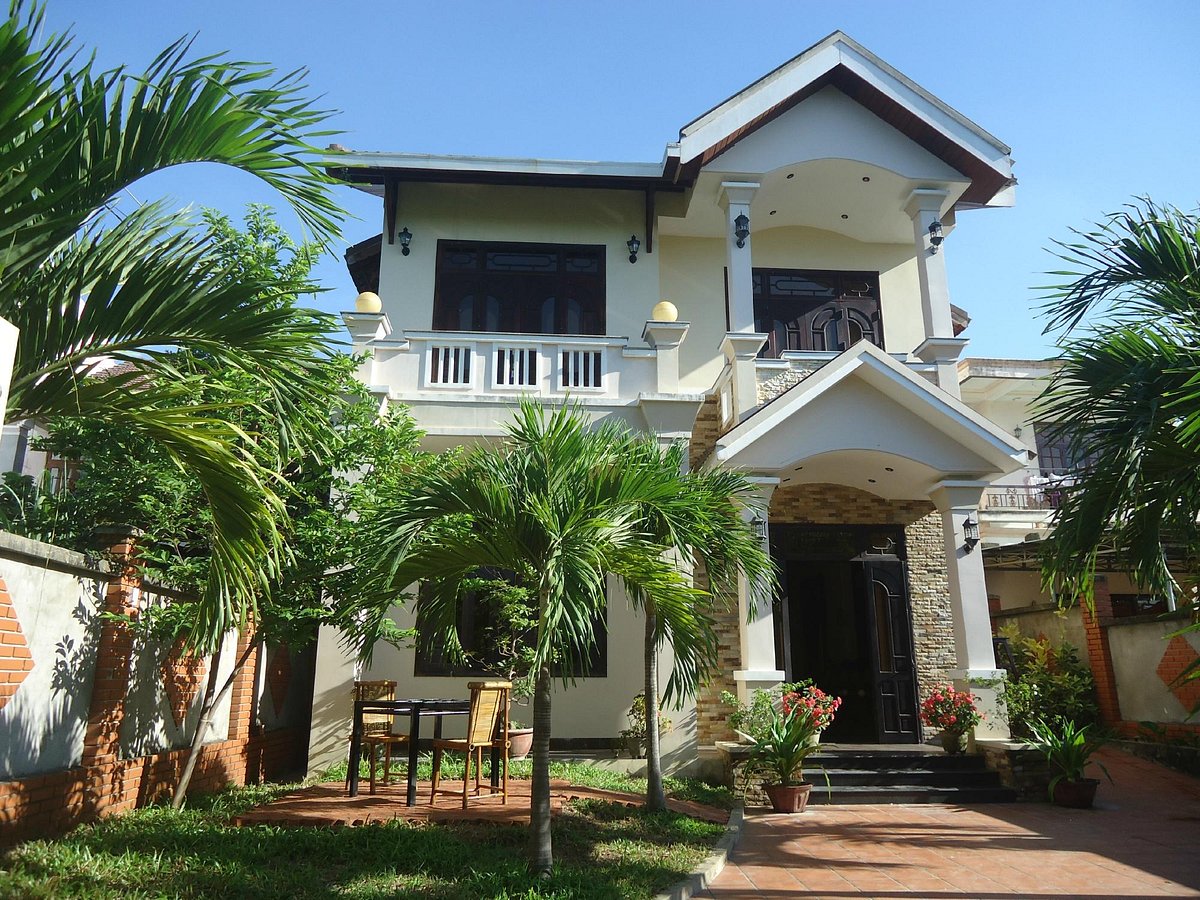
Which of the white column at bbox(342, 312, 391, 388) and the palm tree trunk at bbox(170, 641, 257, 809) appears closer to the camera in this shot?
the palm tree trunk at bbox(170, 641, 257, 809)

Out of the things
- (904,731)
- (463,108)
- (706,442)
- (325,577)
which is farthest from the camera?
(706,442)

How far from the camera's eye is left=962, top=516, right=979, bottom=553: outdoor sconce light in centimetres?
1078

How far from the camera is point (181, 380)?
4.55 metres

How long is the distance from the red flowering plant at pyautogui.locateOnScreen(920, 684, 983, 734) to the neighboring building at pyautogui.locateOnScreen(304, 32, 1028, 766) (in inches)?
9.8

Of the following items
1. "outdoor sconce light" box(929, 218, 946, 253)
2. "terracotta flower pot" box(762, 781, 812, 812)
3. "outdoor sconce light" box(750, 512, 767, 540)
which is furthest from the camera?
"outdoor sconce light" box(929, 218, 946, 253)

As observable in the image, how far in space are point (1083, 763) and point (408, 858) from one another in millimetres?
7327

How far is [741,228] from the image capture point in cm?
1207

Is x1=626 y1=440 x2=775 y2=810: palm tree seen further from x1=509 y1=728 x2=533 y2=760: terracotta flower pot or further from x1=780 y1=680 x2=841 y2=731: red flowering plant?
x1=780 y1=680 x2=841 y2=731: red flowering plant

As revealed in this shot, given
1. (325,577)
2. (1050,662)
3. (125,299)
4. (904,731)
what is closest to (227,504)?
(125,299)

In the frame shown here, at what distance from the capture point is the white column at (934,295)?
11609 mm

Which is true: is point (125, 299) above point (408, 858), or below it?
above

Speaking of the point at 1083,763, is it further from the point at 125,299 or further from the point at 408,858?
the point at 125,299

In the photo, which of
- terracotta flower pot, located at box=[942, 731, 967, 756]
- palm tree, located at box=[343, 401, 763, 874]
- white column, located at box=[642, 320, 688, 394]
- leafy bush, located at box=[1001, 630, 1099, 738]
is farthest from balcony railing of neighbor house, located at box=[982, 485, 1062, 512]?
palm tree, located at box=[343, 401, 763, 874]

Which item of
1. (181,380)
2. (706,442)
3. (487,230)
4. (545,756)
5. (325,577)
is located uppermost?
(487,230)
